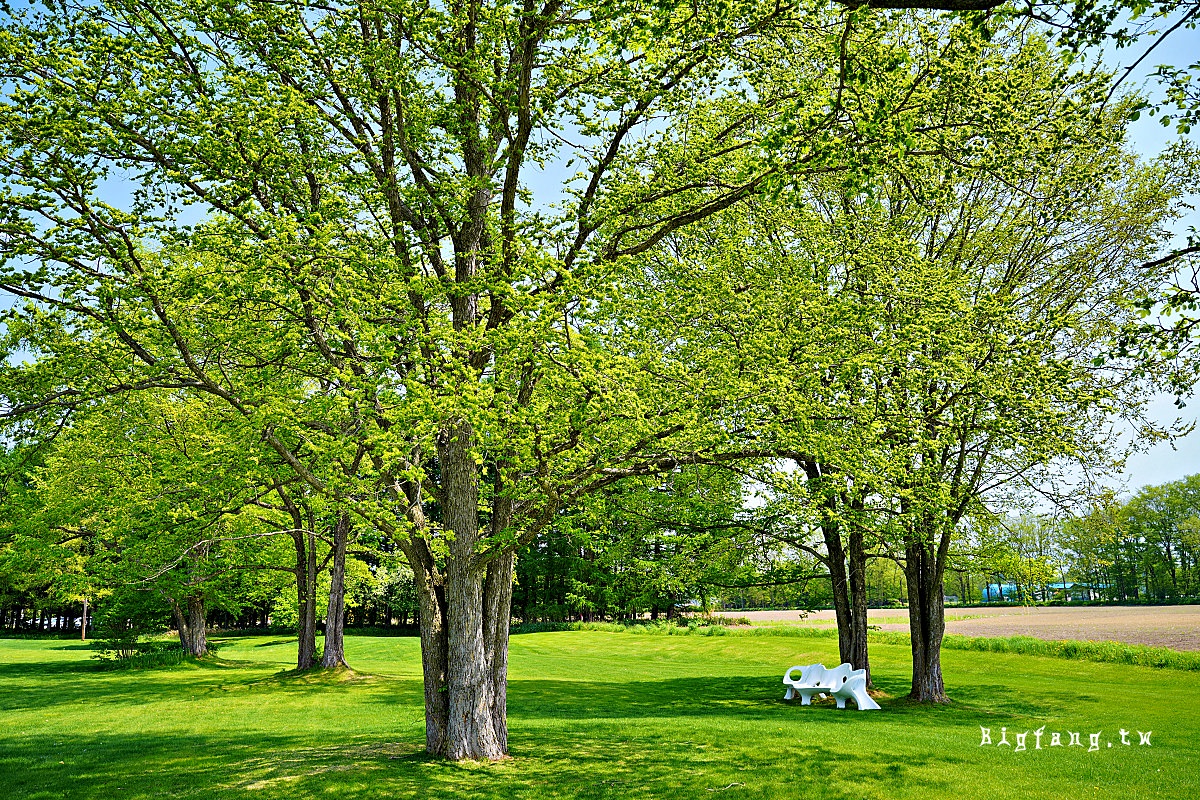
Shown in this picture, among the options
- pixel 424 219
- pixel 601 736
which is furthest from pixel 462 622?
pixel 424 219

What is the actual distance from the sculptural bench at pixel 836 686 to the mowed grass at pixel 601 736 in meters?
0.55

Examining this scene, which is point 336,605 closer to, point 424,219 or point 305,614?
point 305,614

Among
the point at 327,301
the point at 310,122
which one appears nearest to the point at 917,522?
the point at 327,301

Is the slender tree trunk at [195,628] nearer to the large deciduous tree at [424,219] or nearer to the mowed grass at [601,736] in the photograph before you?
the mowed grass at [601,736]

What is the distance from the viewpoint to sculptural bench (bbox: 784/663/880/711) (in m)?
18.5

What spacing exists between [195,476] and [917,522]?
15.2 m

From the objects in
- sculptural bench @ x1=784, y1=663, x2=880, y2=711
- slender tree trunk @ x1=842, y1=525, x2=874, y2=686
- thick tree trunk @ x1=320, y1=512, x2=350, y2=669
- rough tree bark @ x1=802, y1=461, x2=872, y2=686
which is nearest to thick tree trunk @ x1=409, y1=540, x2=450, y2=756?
rough tree bark @ x1=802, y1=461, x2=872, y2=686

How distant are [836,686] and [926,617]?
278 centimetres

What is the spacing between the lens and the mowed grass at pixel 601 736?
403 inches

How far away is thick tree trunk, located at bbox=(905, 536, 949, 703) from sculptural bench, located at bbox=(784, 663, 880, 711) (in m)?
1.40

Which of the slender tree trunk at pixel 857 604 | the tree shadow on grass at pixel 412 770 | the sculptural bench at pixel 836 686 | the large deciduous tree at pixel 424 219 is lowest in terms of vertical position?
the sculptural bench at pixel 836 686

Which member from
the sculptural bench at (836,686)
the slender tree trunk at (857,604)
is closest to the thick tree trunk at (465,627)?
the sculptural bench at (836,686)

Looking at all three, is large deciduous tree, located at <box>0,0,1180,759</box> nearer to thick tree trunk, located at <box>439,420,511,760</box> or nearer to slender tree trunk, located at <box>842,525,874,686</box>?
thick tree trunk, located at <box>439,420,511,760</box>

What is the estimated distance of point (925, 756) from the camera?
1200 centimetres
